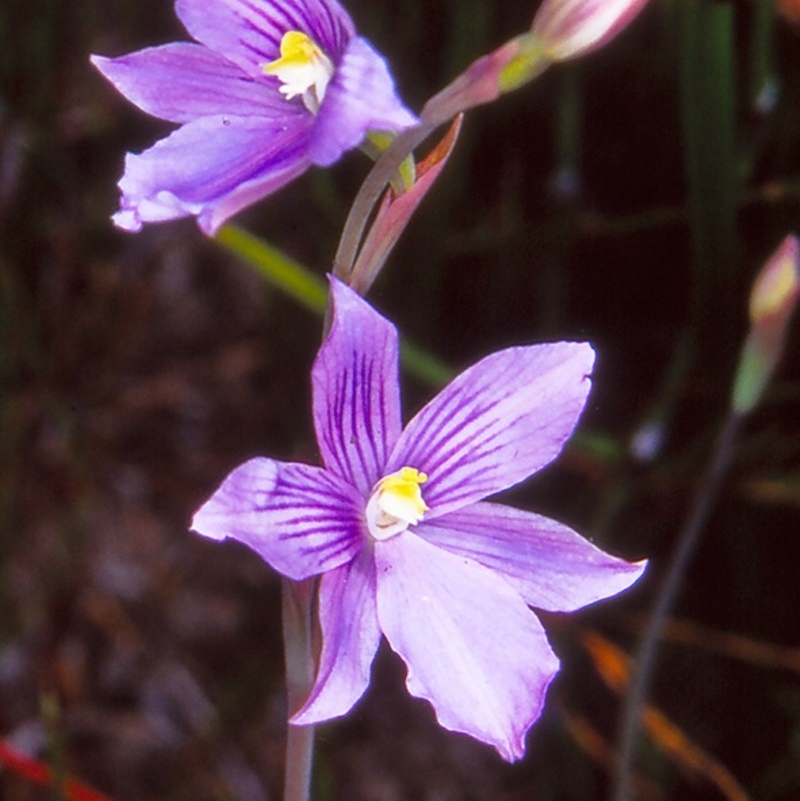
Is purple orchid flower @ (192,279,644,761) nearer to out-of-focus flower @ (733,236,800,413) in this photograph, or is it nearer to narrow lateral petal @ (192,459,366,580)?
narrow lateral petal @ (192,459,366,580)

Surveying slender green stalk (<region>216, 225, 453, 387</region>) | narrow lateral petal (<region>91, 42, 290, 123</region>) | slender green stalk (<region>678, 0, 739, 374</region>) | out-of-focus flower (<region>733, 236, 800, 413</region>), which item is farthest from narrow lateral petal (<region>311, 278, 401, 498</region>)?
slender green stalk (<region>678, 0, 739, 374</region>)

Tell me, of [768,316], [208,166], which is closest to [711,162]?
[768,316]

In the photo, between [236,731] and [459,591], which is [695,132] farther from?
[236,731]

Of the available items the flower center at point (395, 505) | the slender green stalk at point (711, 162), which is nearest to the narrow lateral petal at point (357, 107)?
the flower center at point (395, 505)

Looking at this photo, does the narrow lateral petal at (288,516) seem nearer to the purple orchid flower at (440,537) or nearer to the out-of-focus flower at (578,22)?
the purple orchid flower at (440,537)

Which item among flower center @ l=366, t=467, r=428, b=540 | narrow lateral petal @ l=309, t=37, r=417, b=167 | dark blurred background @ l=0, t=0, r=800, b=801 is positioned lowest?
dark blurred background @ l=0, t=0, r=800, b=801

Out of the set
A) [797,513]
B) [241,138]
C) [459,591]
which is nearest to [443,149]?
[241,138]

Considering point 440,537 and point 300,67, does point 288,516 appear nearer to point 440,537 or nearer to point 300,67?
point 440,537
